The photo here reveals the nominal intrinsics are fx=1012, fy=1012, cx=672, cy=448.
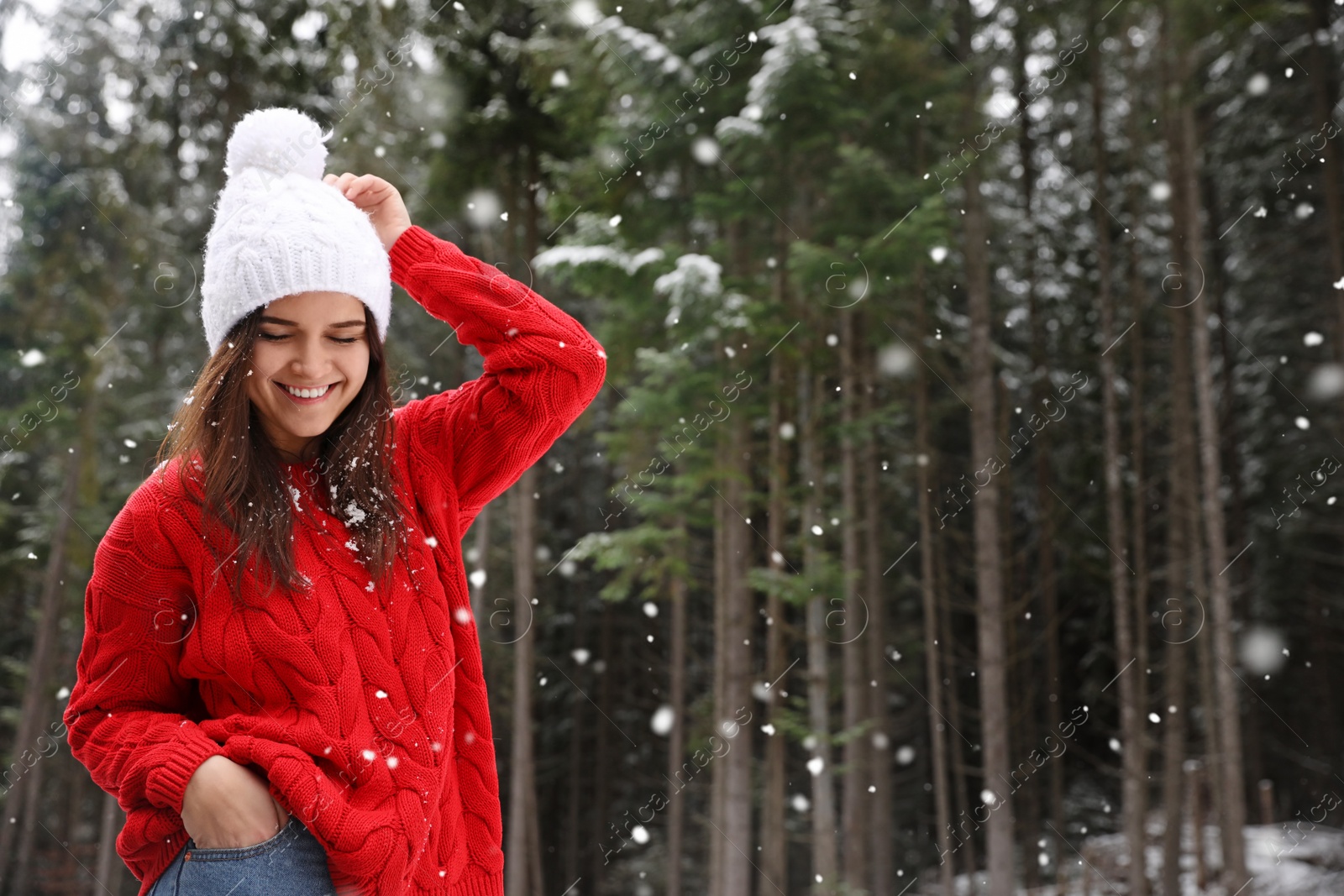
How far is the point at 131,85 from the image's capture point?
9.25 meters

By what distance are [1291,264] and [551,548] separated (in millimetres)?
10450

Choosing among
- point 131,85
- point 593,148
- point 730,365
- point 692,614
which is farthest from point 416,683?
point 692,614

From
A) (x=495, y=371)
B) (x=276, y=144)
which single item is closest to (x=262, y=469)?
(x=495, y=371)

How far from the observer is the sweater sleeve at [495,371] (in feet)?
5.79

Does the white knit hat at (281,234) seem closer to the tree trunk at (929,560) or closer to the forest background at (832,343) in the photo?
the forest background at (832,343)

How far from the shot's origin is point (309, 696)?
146cm

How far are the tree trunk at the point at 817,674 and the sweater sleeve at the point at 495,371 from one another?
6.76 meters

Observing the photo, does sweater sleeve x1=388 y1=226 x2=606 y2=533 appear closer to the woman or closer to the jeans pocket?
the woman

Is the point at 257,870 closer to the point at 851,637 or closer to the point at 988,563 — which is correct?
the point at 988,563

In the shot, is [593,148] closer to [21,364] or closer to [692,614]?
[21,364]

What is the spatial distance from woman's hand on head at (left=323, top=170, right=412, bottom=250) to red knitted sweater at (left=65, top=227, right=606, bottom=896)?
0.47m

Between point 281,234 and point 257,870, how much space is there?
92 centimetres

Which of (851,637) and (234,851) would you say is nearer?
(234,851)

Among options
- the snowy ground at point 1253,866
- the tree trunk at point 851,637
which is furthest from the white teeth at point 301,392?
the snowy ground at point 1253,866
